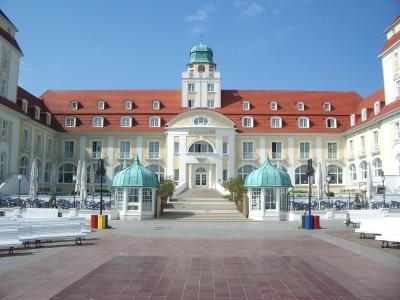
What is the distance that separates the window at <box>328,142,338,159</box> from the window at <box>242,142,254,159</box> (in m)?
8.74

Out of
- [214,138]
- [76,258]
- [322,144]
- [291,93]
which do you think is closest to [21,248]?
[76,258]

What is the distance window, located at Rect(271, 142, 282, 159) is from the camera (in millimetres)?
46469

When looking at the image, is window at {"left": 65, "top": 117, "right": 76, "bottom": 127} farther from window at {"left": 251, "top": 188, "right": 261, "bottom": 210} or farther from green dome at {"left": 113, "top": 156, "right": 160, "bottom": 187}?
window at {"left": 251, "top": 188, "right": 261, "bottom": 210}

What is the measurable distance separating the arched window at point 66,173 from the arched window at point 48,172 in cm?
127

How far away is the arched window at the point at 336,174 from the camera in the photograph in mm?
45688

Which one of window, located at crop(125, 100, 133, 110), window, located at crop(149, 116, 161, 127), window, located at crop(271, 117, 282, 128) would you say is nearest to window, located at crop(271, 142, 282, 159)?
window, located at crop(271, 117, 282, 128)

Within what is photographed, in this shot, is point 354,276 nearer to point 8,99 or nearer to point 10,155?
point 10,155

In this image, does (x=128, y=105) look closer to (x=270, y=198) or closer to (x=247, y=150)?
(x=247, y=150)

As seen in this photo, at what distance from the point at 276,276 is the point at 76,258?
205 inches

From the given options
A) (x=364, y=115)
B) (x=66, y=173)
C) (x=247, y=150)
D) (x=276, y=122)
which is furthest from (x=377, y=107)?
(x=66, y=173)

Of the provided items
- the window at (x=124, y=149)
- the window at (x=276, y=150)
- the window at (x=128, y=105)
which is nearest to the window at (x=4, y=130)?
the window at (x=124, y=149)

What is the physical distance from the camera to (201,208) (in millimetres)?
30734

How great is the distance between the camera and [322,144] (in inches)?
1831

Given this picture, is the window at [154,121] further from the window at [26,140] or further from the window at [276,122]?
the window at [26,140]
